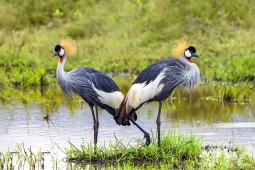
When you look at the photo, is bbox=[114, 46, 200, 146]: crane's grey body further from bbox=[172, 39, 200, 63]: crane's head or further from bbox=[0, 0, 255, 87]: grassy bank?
bbox=[0, 0, 255, 87]: grassy bank

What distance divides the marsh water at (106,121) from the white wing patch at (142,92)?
825 mm

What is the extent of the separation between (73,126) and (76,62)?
23.9 ft

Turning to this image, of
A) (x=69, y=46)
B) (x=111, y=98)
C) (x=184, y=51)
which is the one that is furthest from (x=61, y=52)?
(x=184, y=51)

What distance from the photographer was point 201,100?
13.9 metres

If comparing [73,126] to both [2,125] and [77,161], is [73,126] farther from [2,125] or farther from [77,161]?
[77,161]

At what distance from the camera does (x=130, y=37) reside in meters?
21.3

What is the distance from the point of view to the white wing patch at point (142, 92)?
8.91 metres

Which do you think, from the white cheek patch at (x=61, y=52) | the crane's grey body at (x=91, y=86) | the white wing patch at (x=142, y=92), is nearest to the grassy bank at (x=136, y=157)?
the white wing patch at (x=142, y=92)

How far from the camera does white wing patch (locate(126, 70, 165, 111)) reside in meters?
8.91

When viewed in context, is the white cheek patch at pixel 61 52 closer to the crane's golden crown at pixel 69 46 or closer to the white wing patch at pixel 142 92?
the crane's golden crown at pixel 69 46

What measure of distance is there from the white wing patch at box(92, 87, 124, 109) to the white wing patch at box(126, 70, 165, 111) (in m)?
0.29

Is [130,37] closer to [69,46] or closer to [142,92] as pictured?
[69,46]

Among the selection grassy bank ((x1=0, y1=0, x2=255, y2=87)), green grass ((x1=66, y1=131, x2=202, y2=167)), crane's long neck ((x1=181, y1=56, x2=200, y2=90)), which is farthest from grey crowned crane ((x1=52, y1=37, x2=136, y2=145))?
grassy bank ((x1=0, y1=0, x2=255, y2=87))

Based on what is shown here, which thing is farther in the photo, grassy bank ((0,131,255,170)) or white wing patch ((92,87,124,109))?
white wing patch ((92,87,124,109))
